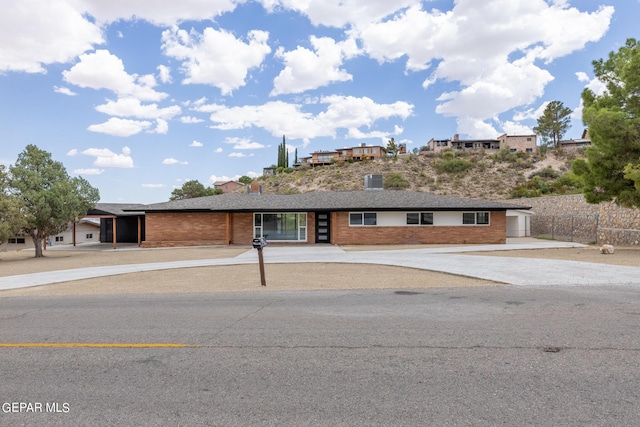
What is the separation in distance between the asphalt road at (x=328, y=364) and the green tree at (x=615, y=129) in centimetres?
1499

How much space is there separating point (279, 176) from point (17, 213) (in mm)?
57122

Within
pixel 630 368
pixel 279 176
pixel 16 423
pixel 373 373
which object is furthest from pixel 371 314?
pixel 279 176

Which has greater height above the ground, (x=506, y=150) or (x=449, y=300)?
(x=506, y=150)

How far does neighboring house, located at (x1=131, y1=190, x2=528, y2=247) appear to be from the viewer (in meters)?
27.2

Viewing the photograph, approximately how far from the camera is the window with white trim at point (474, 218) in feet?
89.7

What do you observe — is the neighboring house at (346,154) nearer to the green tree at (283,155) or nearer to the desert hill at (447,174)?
the green tree at (283,155)

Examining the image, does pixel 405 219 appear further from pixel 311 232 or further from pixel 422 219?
pixel 311 232

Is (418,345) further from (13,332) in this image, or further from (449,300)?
(13,332)

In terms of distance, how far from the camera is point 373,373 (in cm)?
458

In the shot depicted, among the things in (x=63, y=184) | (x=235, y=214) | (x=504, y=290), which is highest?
(x=63, y=184)

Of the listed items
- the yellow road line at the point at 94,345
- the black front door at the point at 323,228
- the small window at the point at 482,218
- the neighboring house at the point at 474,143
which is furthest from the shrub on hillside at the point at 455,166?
the yellow road line at the point at 94,345

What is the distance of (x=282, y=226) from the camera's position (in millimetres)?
28531

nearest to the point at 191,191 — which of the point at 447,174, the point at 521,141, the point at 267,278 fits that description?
the point at 447,174

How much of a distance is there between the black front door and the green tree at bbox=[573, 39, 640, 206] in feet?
50.1
